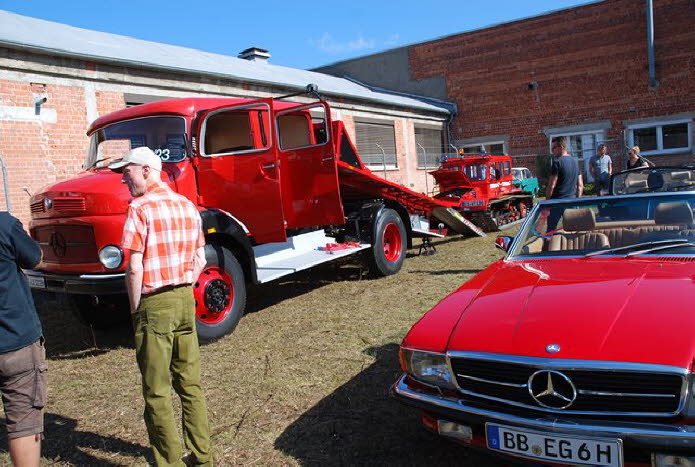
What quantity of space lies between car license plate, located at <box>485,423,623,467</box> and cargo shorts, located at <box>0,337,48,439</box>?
7.57ft

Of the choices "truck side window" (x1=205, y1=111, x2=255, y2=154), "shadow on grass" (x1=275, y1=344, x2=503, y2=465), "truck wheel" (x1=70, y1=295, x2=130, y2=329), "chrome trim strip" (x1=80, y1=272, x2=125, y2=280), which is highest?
"truck side window" (x1=205, y1=111, x2=255, y2=154)

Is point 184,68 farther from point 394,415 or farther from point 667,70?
point 667,70

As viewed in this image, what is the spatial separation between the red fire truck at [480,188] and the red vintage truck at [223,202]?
491 cm

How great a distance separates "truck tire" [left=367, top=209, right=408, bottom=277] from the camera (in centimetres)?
788

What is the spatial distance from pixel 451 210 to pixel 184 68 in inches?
270

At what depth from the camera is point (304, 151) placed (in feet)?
22.7

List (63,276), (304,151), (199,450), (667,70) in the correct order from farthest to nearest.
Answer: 1. (667,70)
2. (304,151)
3. (63,276)
4. (199,450)

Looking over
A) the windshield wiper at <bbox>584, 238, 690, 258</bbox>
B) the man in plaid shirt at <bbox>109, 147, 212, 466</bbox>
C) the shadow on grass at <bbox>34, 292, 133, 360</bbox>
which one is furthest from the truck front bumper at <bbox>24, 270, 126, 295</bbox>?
the windshield wiper at <bbox>584, 238, 690, 258</bbox>

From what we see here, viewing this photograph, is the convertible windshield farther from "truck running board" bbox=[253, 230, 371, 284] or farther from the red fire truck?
the red fire truck

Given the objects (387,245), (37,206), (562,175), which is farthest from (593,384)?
(387,245)

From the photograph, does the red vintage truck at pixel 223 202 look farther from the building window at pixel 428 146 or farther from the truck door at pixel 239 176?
the building window at pixel 428 146

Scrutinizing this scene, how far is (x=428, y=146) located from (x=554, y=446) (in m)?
21.1

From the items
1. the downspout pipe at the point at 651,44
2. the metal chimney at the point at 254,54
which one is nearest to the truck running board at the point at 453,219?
the metal chimney at the point at 254,54

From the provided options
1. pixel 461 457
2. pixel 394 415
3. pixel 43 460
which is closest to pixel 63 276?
pixel 43 460
